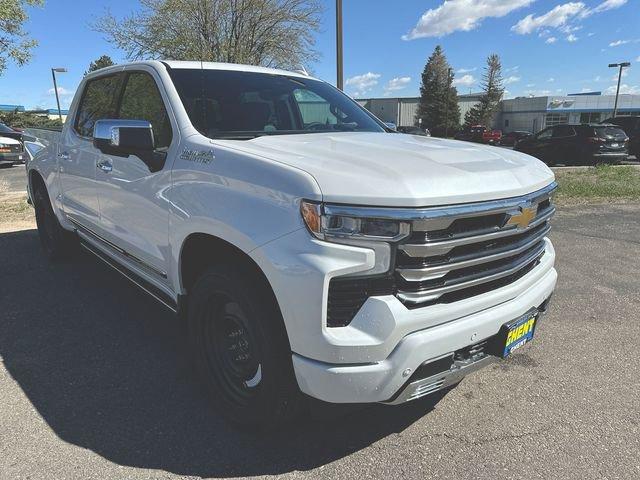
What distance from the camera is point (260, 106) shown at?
349cm

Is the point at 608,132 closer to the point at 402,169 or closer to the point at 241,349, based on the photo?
the point at 402,169

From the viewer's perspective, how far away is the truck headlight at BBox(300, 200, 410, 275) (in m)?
2.04

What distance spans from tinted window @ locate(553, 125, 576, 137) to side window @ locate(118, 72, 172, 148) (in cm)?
1805

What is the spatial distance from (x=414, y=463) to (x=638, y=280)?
398 cm

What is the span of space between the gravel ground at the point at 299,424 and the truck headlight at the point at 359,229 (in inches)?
29.7

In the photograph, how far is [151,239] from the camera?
10.5 feet

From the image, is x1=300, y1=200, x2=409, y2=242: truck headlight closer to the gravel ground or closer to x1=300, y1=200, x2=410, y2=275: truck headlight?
x1=300, y1=200, x2=410, y2=275: truck headlight

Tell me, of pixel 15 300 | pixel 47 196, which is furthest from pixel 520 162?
pixel 47 196

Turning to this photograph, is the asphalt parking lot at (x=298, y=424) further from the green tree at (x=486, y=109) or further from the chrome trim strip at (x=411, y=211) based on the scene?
the green tree at (x=486, y=109)

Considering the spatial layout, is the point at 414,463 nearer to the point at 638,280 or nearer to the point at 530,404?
the point at 530,404

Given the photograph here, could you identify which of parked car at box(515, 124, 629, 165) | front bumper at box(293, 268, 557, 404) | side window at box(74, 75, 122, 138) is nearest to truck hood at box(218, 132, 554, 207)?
front bumper at box(293, 268, 557, 404)

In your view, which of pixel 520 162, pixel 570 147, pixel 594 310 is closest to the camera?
pixel 520 162

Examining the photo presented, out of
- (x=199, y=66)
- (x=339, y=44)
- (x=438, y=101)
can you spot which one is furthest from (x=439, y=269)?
(x=438, y=101)

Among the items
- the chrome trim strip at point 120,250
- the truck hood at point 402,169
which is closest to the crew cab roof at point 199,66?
the truck hood at point 402,169
